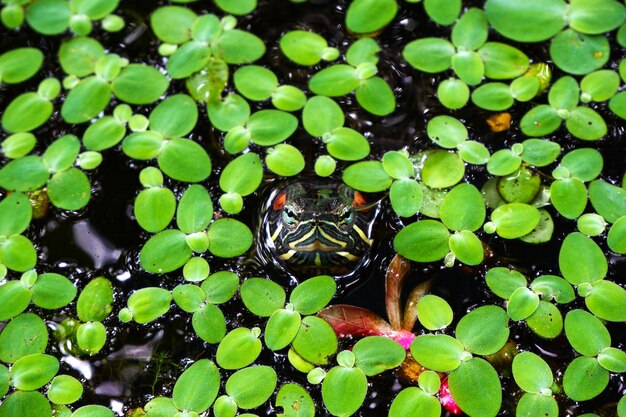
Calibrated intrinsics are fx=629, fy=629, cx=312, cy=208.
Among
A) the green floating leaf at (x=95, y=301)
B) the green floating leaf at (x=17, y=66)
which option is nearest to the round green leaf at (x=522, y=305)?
the green floating leaf at (x=95, y=301)

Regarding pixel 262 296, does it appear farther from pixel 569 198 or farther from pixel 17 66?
pixel 17 66

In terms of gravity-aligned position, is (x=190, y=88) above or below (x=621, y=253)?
above

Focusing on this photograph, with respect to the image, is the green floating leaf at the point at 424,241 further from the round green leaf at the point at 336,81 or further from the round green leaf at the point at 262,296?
the round green leaf at the point at 336,81

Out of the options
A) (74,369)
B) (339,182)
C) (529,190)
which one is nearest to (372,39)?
(339,182)

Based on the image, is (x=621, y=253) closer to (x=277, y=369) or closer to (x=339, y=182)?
(x=339, y=182)

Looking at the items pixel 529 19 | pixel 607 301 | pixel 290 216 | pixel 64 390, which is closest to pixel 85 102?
pixel 290 216

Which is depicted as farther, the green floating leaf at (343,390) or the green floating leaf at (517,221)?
the green floating leaf at (517,221)
